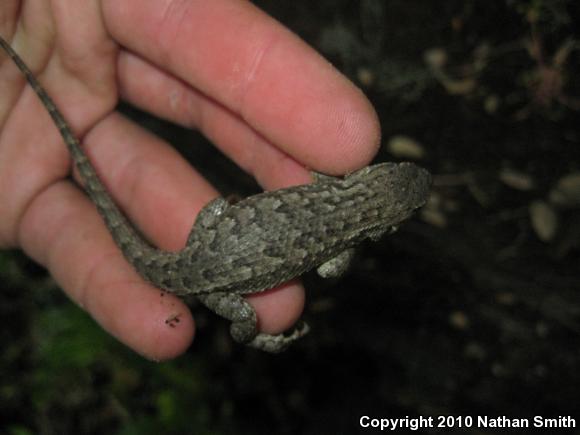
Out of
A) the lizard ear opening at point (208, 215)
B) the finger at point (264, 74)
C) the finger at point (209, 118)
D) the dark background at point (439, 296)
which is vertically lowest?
the dark background at point (439, 296)

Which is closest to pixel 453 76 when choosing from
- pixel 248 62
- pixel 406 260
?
pixel 406 260

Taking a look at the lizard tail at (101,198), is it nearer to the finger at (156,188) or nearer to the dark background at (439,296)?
the finger at (156,188)

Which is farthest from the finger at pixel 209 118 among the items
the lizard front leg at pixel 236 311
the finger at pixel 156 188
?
the lizard front leg at pixel 236 311

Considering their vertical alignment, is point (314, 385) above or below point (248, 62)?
below

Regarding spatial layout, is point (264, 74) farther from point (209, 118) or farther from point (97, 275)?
point (97, 275)

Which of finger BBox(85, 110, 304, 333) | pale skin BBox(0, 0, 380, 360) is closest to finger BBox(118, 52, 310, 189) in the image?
pale skin BBox(0, 0, 380, 360)

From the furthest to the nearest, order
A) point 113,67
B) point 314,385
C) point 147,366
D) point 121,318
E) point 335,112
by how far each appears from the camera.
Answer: point 314,385, point 147,366, point 113,67, point 121,318, point 335,112

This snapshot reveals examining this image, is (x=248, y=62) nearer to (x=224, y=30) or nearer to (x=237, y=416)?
(x=224, y=30)
